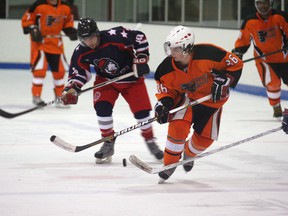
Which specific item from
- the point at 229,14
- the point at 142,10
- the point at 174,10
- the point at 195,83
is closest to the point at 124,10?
the point at 142,10

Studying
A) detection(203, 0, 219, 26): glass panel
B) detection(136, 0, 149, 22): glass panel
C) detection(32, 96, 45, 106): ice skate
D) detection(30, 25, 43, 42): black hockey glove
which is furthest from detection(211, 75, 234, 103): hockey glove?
detection(136, 0, 149, 22): glass panel

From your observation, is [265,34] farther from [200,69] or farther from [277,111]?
[200,69]

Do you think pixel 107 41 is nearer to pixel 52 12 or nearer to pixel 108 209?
pixel 108 209

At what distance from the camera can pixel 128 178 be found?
191 inches

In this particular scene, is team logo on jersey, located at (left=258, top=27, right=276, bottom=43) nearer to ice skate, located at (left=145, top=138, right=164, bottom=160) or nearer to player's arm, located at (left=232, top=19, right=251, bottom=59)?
player's arm, located at (left=232, top=19, right=251, bottom=59)

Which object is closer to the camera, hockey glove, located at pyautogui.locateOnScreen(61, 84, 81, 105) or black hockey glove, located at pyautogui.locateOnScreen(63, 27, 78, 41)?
hockey glove, located at pyautogui.locateOnScreen(61, 84, 81, 105)

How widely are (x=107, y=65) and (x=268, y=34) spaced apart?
2565mm

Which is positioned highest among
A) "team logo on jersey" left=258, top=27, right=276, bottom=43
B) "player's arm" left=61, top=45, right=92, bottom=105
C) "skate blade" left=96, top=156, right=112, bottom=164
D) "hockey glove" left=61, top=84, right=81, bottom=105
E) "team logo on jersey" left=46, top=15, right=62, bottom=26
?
"team logo on jersey" left=46, top=15, right=62, bottom=26

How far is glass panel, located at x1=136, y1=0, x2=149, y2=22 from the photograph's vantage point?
39.8 feet

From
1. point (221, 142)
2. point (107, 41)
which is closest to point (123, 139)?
point (221, 142)

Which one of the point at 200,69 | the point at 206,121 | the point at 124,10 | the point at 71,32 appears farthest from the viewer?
the point at 124,10

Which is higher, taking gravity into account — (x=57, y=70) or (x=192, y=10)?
(x=192, y=10)

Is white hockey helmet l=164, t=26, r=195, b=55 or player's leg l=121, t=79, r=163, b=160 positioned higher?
white hockey helmet l=164, t=26, r=195, b=55

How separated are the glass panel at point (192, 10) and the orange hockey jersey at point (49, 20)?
119 inches
